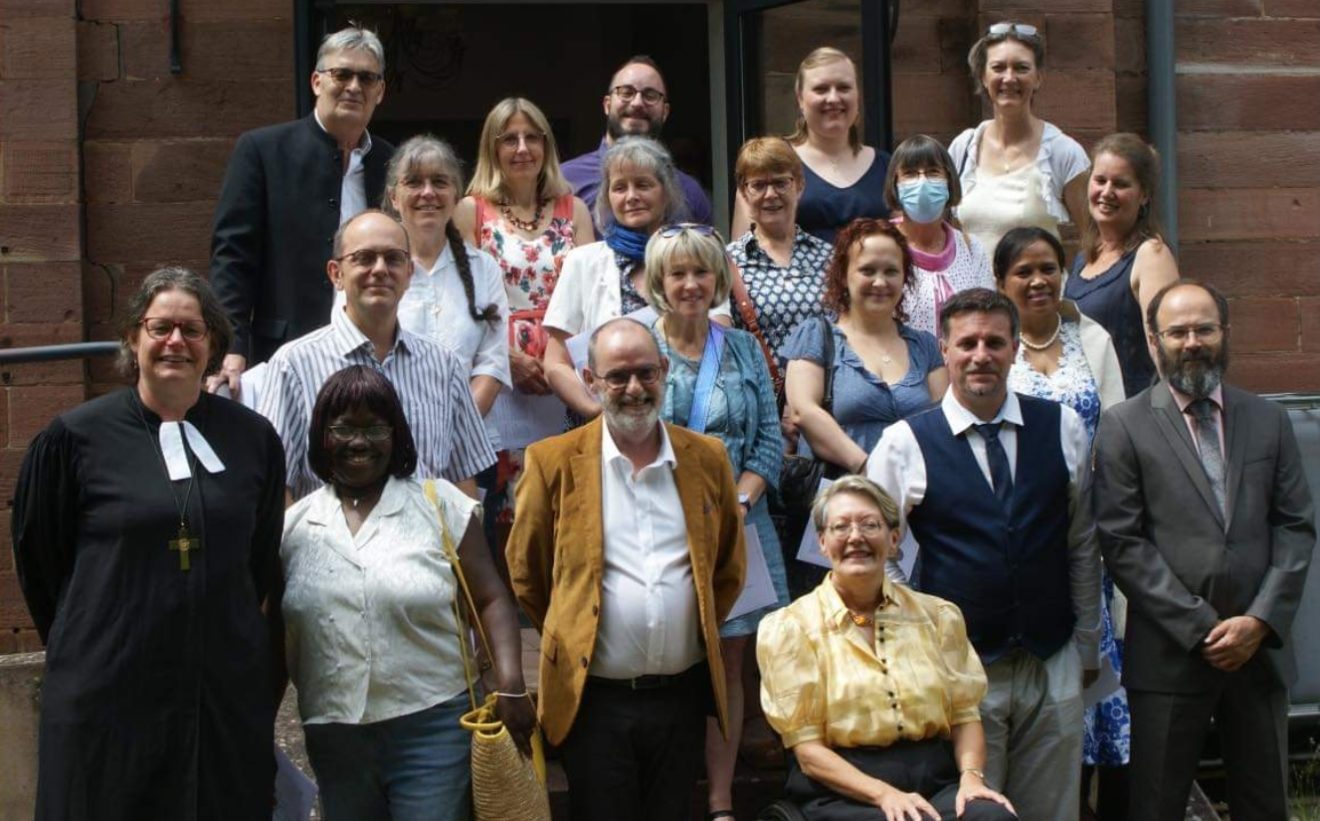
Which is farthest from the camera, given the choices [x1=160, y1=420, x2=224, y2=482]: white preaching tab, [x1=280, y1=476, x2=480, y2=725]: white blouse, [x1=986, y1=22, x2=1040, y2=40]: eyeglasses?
[x1=986, y1=22, x2=1040, y2=40]: eyeglasses

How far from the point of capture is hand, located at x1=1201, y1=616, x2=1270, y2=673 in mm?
5305

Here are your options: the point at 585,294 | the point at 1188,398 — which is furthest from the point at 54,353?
the point at 1188,398

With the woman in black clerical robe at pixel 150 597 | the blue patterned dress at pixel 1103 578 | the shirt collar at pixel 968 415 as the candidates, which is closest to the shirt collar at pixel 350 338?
the woman in black clerical robe at pixel 150 597

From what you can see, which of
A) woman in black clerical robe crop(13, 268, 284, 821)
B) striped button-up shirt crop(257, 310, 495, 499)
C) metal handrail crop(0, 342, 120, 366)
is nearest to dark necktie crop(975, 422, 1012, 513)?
striped button-up shirt crop(257, 310, 495, 499)

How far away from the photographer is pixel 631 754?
16.5 feet

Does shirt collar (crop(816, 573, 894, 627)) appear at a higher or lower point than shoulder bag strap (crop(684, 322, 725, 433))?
lower

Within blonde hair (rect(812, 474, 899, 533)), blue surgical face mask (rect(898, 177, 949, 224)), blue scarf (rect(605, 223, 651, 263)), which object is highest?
blue surgical face mask (rect(898, 177, 949, 224))

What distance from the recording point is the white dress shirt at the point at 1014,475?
5418mm

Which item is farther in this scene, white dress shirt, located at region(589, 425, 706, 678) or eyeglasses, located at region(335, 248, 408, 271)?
eyeglasses, located at region(335, 248, 408, 271)

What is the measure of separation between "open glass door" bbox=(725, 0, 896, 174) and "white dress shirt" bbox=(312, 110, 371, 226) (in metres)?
2.48

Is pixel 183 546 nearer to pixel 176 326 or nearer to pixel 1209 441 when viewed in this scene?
pixel 176 326

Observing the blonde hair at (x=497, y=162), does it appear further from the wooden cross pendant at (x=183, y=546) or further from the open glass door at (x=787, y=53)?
the wooden cross pendant at (x=183, y=546)

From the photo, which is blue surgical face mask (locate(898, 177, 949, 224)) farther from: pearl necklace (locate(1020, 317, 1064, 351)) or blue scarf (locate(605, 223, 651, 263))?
blue scarf (locate(605, 223, 651, 263))

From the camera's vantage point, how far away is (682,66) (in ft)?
31.5
